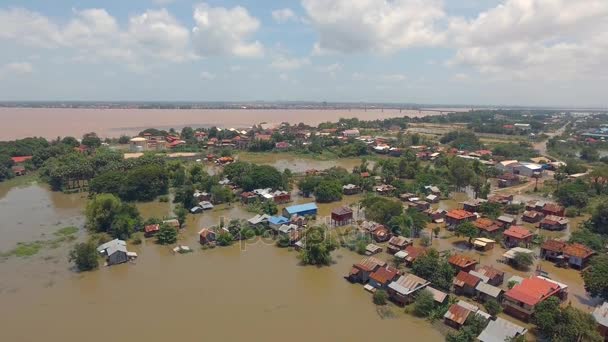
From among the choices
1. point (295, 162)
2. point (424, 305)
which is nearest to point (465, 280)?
point (424, 305)

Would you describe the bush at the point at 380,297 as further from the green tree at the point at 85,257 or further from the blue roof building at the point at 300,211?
the green tree at the point at 85,257

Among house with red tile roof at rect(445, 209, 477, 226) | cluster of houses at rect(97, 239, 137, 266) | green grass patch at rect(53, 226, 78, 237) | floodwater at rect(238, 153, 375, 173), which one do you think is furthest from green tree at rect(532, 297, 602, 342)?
floodwater at rect(238, 153, 375, 173)

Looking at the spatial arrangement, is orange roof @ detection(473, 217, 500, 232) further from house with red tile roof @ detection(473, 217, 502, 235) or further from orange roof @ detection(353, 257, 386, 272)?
orange roof @ detection(353, 257, 386, 272)

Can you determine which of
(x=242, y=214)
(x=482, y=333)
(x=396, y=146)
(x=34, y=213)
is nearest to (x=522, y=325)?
(x=482, y=333)

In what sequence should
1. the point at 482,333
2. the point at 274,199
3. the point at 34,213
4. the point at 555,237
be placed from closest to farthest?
the point at 482,333, the point at 555,237, the point at 34,213, the point at 274,199

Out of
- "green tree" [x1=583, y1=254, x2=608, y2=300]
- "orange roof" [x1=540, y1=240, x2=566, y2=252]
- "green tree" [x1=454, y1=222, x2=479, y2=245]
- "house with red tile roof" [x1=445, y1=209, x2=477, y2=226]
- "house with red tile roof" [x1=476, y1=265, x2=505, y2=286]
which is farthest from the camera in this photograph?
"house with red tile roof" [x1=445, y1=209, x2=477, y2=226]

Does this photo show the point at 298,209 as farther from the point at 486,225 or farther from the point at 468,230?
the point at 486,225

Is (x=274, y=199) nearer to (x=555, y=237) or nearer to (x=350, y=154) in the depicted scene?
(x=555, y=237)
